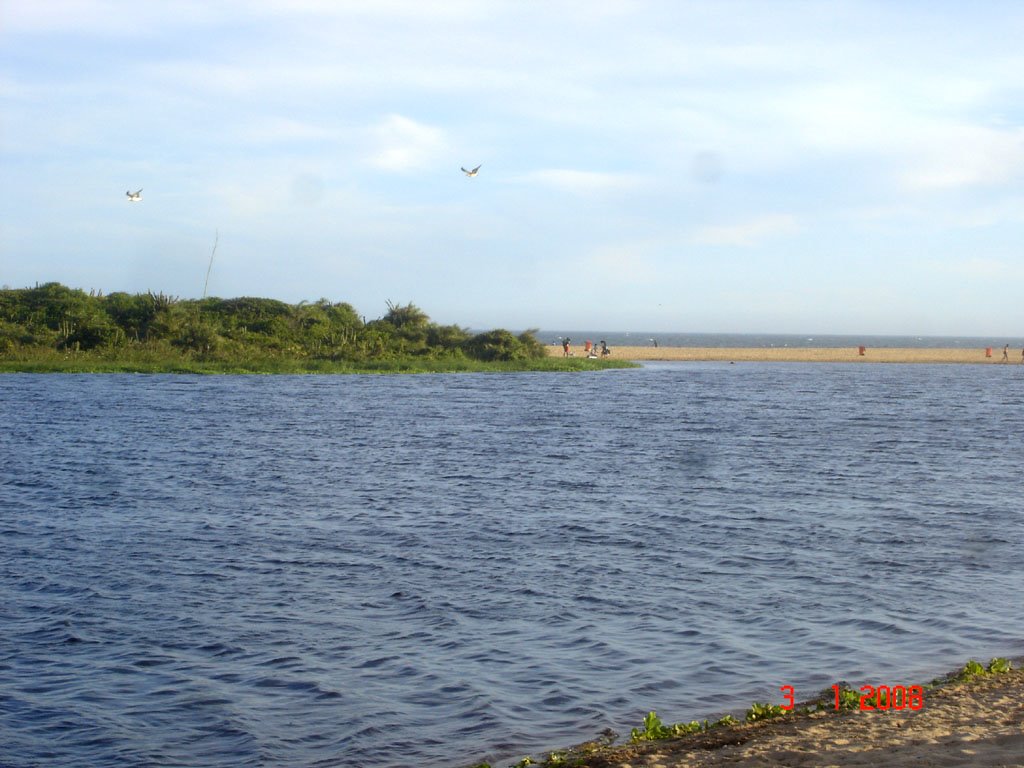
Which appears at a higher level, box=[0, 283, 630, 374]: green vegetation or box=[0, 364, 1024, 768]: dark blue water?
box=[0, 283, 630, 374]: green vegetation

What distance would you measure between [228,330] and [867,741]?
3432 inches

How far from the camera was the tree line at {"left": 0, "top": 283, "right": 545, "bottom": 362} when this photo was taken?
276ft

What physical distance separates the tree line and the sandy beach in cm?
7895

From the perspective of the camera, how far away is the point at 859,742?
970 centimetres

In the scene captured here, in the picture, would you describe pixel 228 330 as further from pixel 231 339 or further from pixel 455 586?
pixel 455 586

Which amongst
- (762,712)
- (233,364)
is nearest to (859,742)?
(762,712)

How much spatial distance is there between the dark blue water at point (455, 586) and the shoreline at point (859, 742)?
1.45m

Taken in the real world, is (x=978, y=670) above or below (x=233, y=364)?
below

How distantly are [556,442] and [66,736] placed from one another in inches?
1199

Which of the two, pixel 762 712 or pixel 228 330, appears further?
pixel 228 330

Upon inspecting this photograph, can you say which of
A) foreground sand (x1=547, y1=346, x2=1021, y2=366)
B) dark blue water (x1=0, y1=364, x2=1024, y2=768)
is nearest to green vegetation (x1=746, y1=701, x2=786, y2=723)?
dark blue water (x1=0, y1=364, x2=1024, y2=768)

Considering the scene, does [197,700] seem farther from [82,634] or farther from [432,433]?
[432,433]
